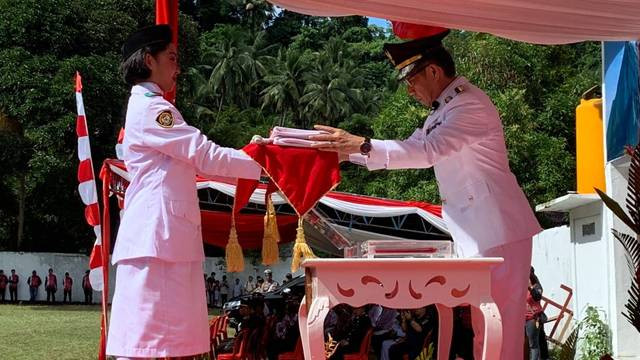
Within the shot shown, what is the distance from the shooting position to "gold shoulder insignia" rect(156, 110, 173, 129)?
309cm

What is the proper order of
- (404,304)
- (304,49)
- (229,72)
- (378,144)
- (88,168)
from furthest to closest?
(304,49), (229,72), (88,168), (378,144), (404,304)

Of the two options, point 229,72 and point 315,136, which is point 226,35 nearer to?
point 229,72

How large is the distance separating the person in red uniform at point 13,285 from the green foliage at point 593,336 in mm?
22190

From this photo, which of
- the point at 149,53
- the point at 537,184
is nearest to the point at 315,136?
the point at 149,53

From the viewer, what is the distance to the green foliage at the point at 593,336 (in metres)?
8.48

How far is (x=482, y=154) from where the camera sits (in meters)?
3.21

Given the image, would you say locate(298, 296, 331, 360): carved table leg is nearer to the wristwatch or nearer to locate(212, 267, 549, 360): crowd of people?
the wristwatch

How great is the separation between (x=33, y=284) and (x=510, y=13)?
25728 millimetres

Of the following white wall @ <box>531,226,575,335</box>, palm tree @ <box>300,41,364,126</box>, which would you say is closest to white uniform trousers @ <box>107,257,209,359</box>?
white wall @ <box>531,226,575,335</box>

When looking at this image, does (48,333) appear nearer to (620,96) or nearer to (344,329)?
(344,329)

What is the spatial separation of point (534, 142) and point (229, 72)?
28.7 metres

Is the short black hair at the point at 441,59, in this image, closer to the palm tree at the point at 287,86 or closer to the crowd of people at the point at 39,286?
the crowd of people at the point at 39,286

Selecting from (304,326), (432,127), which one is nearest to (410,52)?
(432,127)

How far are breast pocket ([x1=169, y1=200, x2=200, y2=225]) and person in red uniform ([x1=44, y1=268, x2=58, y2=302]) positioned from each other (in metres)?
25.2
